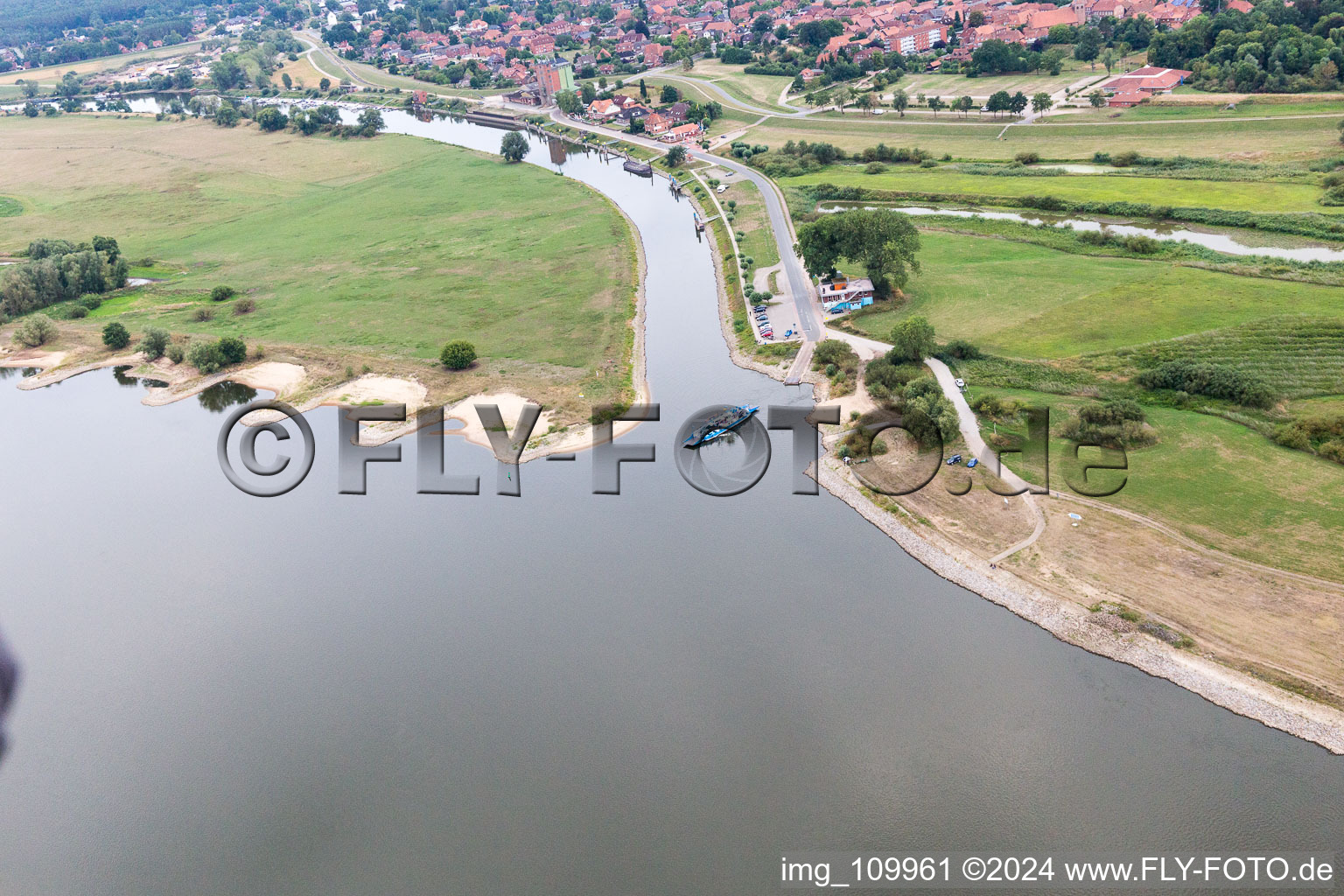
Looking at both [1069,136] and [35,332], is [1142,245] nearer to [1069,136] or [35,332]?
[1069,136]

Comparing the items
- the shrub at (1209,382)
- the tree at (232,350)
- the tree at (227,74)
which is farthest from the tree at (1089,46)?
the tree at (227,74)

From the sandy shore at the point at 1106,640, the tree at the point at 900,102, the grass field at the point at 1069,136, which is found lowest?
the sandy shore at the point at 1106,640

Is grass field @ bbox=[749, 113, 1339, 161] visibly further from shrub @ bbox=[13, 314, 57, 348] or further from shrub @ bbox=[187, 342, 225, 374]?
shrub @ bbox=[13, 314, 57, 348]

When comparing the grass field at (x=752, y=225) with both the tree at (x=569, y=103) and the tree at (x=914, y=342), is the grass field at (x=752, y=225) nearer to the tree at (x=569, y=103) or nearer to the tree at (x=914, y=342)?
the tree at (x=914, y=342)

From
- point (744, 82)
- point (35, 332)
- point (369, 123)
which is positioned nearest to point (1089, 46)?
point (744, 82)

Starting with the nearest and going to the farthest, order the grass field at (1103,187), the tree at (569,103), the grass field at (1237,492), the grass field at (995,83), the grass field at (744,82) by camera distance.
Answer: the grass field at (1237,492) < the grass field at (1103,187) < the grass field at (995,83) < the grass field at (744,82) < the tree at (569,103)

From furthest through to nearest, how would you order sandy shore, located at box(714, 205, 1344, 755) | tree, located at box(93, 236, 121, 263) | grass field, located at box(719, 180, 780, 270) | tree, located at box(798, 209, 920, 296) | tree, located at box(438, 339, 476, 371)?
1. tree, located at box(93, 236, 121, 263)
2. grass field, located at box(719, 180, 780, 270)
3. tree, located at box(798, 209, 920, 296)
4. tree, located at box(438, 339, 476, 371)
5. sandy shore, located at box(714, 205, 1344, 755)

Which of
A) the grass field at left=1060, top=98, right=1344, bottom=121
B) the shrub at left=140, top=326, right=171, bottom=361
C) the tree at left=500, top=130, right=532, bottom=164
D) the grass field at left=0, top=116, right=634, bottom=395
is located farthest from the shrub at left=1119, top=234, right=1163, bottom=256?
the tree at left=500, top=130, right=532, bottom=164
